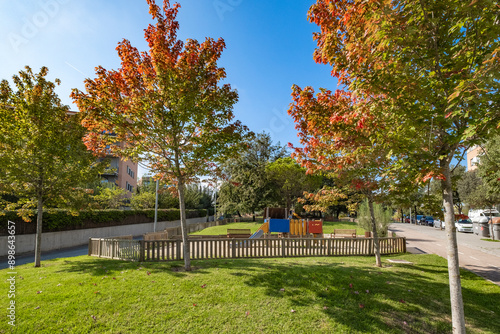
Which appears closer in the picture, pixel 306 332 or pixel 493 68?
pixel 493 68

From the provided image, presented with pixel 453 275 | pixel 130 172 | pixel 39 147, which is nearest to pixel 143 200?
pixel 130 172

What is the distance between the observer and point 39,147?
379 inches

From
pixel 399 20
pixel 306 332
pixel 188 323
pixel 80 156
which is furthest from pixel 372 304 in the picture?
pixel 80 156

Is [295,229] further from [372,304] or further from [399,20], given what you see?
[399,20]

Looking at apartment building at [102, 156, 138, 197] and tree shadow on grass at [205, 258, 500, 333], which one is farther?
apartment building at [102, 156, 138, 197]

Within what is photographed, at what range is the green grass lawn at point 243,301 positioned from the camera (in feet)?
16.5

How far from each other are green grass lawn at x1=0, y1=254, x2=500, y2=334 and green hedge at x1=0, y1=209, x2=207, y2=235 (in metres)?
7.87

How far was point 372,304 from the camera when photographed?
5867mm

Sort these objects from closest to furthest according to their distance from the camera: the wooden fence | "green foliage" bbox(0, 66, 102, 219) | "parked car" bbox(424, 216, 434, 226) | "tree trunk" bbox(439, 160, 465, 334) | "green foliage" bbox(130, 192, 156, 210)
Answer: "tree trunk" bbox(439, 160, 465, 334) < "green foliage" bbox(0, 66, 102, 219) < the wooden fence < "green foliage" bbox(130, 192, 156, 210) < "parked car" bbox(424, 216, 434, 226)

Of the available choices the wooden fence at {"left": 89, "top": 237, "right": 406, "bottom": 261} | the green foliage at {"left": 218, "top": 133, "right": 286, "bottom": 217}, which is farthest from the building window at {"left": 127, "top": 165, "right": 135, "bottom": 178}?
the wooden fence at {"left": 89, "top": 237, "right": 406, "bottom": 261}

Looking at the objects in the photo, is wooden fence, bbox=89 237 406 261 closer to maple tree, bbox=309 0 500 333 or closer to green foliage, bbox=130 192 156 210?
maple tree, bbox=309 0 500 333

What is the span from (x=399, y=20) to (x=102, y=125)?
320 inches

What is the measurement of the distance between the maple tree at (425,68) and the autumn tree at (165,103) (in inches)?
189

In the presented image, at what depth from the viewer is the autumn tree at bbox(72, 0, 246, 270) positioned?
7945 millimetres
